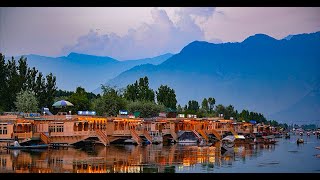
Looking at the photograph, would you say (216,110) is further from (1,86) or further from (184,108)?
(1,86)

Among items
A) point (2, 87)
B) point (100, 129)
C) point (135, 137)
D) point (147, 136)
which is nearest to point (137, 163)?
point (100, 129)

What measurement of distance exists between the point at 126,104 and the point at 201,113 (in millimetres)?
12868

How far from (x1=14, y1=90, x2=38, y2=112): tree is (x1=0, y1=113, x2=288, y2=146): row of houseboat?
2831mm

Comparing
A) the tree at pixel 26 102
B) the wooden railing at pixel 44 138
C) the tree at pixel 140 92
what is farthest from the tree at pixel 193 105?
the wooden railing at pixel 44 138

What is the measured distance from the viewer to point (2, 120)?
72.4 feet

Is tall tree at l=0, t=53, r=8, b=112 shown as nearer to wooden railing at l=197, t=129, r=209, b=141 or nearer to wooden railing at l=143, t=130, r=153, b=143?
wooden railing at l=143, t=130, r=153, b=143

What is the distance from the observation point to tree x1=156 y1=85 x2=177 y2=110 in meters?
38.2

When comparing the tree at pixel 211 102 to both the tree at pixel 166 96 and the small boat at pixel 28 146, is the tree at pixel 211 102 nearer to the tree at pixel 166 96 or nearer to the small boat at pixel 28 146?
the tree at pixel 166 96

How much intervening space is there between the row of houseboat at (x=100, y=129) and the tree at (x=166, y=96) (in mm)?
2092

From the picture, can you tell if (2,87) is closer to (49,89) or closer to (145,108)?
(49,89)

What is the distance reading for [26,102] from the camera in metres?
26.9

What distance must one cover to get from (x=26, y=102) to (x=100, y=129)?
3926 mm

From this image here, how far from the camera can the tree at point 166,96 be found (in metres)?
38.2
